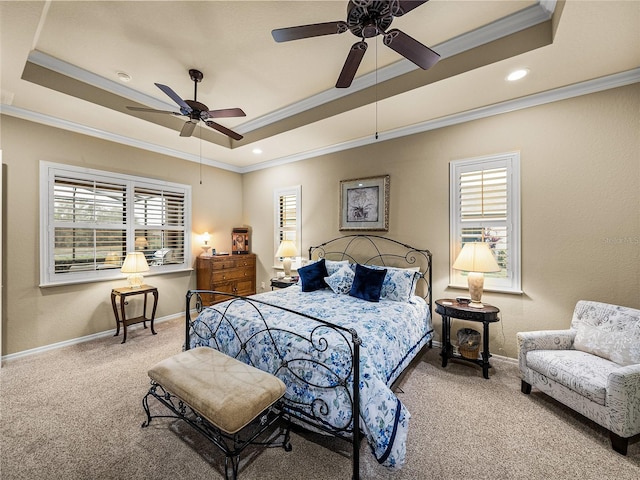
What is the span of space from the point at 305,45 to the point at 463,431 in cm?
364

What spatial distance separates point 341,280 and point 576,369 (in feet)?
7.72

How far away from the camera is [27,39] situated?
2.31m

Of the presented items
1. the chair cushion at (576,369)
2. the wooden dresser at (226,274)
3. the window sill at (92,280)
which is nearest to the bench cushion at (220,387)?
the chair cushion at (576,369)

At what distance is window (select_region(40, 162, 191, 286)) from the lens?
368cm

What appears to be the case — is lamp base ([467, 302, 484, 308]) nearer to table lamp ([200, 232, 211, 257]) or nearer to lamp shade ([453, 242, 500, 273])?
lamp shade ([453, 242, 500, 273])

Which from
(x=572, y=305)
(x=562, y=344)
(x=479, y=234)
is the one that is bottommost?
(x=562, y=344)

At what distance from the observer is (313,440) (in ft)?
6.75

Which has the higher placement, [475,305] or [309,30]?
[309,30]

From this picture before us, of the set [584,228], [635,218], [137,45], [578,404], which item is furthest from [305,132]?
[578,404]

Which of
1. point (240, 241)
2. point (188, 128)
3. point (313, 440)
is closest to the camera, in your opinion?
point (313, 440)

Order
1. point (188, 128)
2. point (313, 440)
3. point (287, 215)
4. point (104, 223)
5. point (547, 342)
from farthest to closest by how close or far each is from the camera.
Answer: point (287, 215)
point (104, 223)
point (188, 128)
point (547, 342)
point (313, 440)

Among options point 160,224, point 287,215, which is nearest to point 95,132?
point 160,224

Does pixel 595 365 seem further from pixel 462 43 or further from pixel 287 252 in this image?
pixel 287 252

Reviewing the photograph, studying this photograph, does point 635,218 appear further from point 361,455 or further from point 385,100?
point 361,455
